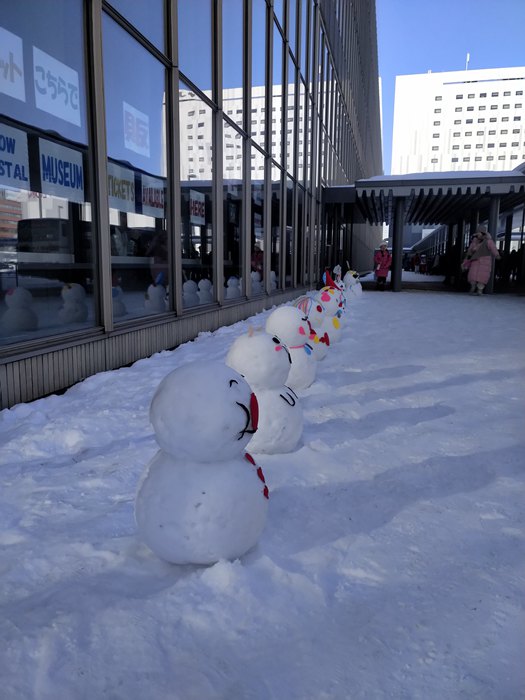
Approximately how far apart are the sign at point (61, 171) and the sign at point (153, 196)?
4.01ft

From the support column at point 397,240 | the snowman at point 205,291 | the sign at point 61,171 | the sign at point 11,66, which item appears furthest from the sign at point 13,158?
the support column at point 397,240

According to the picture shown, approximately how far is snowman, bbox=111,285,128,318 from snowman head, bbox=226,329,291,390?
310 centimetres

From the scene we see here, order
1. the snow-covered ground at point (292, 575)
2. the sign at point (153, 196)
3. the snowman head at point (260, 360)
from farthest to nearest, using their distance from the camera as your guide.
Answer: the sign at point (153, 196) < the snowman head at point (260, 360) < the snow-covered ground at point (292, 575)

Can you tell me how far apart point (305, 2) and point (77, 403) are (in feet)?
51.5

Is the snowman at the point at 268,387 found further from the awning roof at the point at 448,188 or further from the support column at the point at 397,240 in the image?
the support column at the point at 397,240

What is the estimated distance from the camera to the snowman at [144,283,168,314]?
692 cm

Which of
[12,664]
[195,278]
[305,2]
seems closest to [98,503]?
[12,664]

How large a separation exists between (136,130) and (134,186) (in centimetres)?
77

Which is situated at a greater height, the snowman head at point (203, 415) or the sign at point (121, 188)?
the sign at point (121, 188)

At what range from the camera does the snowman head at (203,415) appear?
1970mm

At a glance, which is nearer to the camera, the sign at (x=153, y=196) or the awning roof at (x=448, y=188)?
the sign at (x=153, y=196)

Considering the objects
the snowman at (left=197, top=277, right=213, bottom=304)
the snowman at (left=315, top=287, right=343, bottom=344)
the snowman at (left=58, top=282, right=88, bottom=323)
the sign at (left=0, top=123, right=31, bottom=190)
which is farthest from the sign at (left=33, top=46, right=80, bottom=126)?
the snowman at (left=315, top=287, right=343, bottom=344)

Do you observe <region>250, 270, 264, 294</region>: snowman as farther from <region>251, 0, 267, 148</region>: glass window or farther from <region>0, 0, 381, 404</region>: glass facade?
<region>251, 0, 267, 148</region>: glass window

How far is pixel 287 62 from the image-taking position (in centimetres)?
1315
